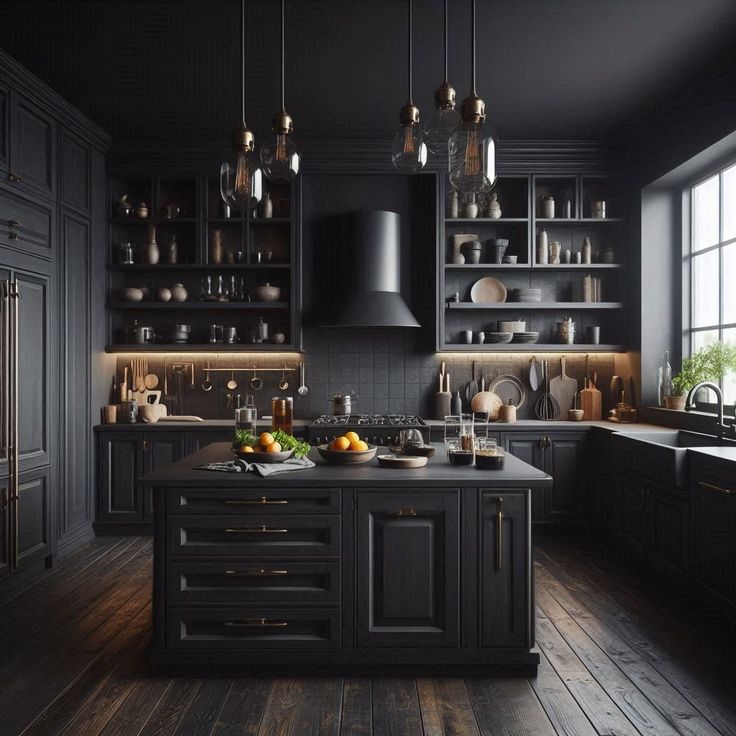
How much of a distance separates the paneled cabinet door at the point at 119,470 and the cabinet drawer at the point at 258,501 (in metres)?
2.63

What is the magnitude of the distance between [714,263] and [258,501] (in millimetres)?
3842

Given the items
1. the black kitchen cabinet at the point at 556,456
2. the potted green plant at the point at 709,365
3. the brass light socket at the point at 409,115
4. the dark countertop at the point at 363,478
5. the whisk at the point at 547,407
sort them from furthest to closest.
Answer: the whisk at the point at 547,407
the black kitchen cabinet at the point at 556,456
the potted green plant at the point at 709,365
the dark countertop at the point at 363,478
the brass light socket at the point at 409,115

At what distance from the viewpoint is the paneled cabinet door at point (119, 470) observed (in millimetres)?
5262

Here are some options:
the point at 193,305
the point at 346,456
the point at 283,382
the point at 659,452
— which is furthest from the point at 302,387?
the point at 659,452

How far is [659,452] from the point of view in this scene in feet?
13.0

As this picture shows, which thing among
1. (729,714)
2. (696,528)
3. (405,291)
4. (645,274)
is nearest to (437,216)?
(405,291)

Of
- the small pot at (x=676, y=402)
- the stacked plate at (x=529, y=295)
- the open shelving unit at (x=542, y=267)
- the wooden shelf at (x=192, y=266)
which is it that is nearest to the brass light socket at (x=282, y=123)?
the wooden shelf at (x=192, y=266)

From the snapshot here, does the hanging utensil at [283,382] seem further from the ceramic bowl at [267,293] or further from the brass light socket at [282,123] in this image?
the brass light socket at [282,123]

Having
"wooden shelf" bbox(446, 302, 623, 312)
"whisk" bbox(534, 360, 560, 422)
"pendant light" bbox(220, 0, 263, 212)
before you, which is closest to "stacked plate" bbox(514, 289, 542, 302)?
"wooden shelf" bbox(446, 302, 623, 312)

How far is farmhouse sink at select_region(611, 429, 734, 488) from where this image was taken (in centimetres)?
374

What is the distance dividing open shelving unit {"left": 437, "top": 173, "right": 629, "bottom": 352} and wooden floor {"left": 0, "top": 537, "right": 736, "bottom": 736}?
259cm

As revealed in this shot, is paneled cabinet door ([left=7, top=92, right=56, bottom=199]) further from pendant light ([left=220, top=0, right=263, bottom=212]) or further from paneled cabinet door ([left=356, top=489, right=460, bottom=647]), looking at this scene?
paneled cabinet door ([left=356, top=489, right=460, bottom=647])

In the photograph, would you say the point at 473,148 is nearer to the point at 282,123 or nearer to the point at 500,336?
the point at 282,123

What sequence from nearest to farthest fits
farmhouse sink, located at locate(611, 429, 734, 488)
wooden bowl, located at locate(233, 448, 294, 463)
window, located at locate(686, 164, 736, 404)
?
wooden bowl, located at locate(233, 448, 294, 463)
farmhouse sink, located at locate(611, 429, 734, 488)
window, located at locate(686, 164, 736, 404)
